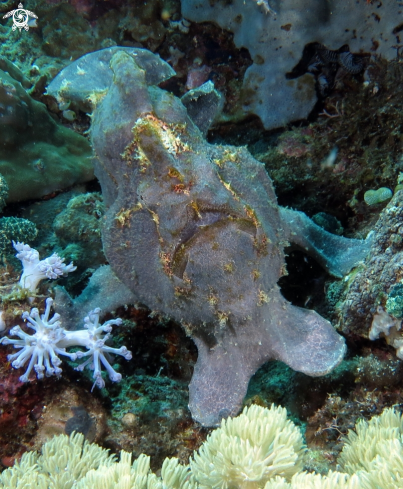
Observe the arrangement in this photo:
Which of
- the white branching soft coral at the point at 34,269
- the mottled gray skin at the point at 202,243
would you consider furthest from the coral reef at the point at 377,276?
the white branching soft coral at the point at 34,269

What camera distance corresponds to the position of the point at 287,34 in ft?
15.7

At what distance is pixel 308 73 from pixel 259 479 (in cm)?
489

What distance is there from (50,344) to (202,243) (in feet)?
4.68

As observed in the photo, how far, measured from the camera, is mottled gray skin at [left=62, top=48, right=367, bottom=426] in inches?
105

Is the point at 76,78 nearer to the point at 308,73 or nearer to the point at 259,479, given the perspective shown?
the point at 308,73

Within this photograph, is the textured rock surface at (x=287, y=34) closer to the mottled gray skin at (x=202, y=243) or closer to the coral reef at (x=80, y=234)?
the mottled gray skin at (x=202, y=243)

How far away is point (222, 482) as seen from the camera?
2.08 m

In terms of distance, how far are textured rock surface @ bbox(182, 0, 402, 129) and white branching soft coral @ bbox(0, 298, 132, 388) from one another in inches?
154

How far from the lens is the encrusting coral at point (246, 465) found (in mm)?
1921

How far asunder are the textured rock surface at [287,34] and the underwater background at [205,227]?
0.02 m

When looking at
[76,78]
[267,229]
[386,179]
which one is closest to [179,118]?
[267,229]

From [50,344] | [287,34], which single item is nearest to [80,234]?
[50,344]

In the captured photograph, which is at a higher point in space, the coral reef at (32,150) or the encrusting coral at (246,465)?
the encrusting coral at (246,465)

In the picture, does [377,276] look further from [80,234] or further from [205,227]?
[80,234]
